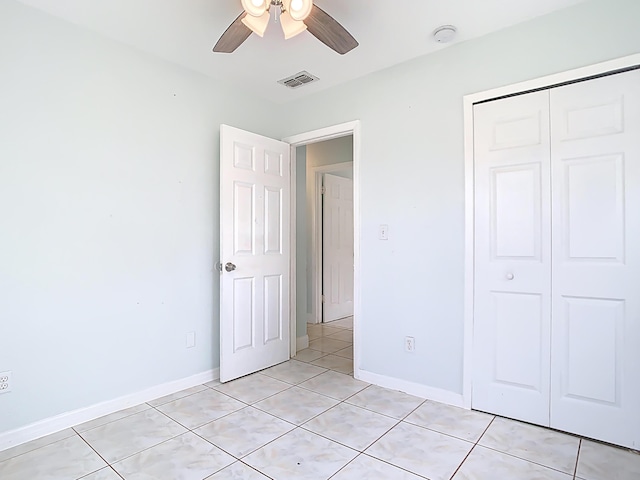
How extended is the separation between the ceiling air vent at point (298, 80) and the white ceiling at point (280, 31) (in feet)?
0.22

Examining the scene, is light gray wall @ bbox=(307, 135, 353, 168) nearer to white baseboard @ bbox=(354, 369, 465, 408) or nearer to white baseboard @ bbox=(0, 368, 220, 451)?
white baseboard @ bbox=(354, 369, 465, 408)

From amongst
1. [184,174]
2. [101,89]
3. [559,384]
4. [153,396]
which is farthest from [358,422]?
[101,89]

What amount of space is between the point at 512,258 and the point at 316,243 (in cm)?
296

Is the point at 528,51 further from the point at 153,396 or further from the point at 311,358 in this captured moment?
the point at 153,396

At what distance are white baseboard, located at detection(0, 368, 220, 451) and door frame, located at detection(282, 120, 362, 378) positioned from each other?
108 cm

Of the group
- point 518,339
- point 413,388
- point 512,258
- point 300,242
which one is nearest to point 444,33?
point 512,258

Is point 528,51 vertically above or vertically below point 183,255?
above

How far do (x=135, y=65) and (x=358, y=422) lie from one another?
9.13ft

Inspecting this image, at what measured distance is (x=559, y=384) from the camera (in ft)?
6.93

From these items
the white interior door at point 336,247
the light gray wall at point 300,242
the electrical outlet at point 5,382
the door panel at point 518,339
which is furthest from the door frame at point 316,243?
the electrical outlet at point 5,382

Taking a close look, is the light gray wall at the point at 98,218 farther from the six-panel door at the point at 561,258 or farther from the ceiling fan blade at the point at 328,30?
the six-panel door at the point at 561,258

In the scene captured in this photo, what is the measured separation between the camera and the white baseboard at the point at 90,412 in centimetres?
199

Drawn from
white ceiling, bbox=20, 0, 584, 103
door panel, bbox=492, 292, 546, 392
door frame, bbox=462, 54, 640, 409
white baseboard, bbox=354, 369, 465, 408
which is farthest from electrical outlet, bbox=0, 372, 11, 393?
door panel, bbox=492, 292, 546, 392

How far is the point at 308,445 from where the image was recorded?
77.6 inches
